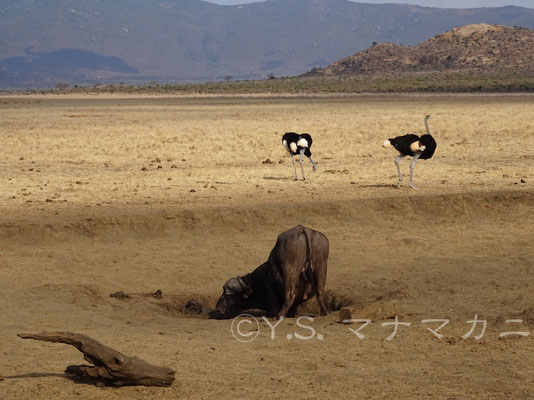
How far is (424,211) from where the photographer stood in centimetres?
1638

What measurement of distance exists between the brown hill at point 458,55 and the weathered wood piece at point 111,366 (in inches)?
4617

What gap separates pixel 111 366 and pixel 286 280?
3.52 meters

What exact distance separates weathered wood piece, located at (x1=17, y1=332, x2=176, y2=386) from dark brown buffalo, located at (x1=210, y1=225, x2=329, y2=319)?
3254mm

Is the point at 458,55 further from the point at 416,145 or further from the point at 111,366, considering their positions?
the point at 111,366

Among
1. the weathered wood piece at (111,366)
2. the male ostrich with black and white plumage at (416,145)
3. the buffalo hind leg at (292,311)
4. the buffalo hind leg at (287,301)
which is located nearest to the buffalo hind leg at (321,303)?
the buffalo hind leg at (287,301)

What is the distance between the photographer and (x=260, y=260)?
43.5ft

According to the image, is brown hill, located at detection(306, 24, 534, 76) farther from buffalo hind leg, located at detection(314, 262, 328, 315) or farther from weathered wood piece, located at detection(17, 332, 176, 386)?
weathered wood piece, located at detection(17, 332, 176, 386)

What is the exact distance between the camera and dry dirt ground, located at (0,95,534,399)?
771 cm

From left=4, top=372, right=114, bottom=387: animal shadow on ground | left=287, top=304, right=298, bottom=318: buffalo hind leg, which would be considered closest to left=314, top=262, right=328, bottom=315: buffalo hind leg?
left=287, top=304, right=298, bottom=318: buffalo hind leg

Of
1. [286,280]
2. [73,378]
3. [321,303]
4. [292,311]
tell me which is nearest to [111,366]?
[73,378]

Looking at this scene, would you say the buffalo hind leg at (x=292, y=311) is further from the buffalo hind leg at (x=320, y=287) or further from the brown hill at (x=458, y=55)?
the brown hill at (x=458, y=55)

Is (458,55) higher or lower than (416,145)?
higher

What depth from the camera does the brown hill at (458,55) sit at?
12675 cm

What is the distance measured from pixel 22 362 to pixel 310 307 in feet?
15.3
